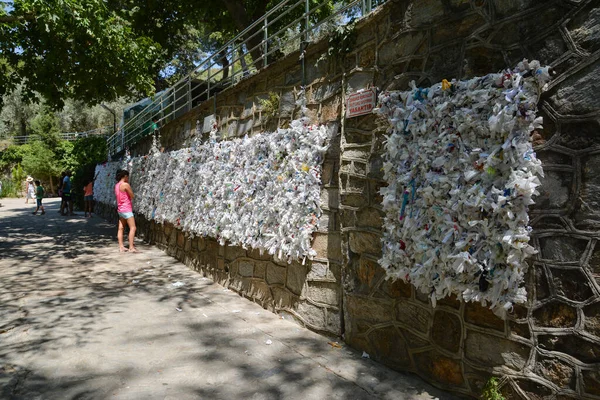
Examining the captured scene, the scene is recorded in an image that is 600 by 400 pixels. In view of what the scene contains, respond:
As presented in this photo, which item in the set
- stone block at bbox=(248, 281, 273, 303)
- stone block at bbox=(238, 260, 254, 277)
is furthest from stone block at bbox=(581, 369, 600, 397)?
stone block at bbox=(238, 260, 254, 277)

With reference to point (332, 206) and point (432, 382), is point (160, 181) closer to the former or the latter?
point (332, 206)

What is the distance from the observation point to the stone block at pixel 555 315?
2434 mm

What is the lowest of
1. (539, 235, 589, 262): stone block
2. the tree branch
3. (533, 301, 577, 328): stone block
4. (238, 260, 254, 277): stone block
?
(238, 260, 254, 277): stone block

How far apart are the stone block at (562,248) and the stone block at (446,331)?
31.1 inches

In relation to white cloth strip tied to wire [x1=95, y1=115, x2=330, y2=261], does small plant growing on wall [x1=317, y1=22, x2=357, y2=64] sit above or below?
above

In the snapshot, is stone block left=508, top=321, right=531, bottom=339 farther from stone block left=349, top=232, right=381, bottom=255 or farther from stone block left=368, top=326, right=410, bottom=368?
stone block left=349, top=232, right=381, bottom=255

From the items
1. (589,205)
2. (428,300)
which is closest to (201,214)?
(428,300)

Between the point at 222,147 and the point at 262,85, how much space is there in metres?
1.25

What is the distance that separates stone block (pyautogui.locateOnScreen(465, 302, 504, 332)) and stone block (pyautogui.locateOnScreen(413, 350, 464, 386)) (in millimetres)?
349

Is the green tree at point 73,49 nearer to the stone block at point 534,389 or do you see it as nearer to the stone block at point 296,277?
the stone block at point 296,277

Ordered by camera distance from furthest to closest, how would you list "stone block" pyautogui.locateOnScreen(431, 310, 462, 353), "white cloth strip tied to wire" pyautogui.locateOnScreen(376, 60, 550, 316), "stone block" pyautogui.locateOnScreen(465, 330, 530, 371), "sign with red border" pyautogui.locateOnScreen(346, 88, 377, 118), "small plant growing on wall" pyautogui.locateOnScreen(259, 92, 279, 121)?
"small plant growing on wall" pyautogui.locateOnScreen(259, 92, 279, 121) < "sign with red border" pyautogui.locateOnScreen(346, 88, 377, 118) < "stone block" pyautogui.locateOnScreen(431, 310, 462, 353) < "stone block" pyautogui.locateOnScreen(465, 330, 530, 371) < "white cloth strip tied to wire" pyautogui.locateOnScreen(376, 60, 550, 316)

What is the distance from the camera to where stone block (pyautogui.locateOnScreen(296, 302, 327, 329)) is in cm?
437

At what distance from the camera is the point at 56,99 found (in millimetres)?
11594

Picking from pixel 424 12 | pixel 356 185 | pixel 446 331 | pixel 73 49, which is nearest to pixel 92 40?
pixel 73 49
